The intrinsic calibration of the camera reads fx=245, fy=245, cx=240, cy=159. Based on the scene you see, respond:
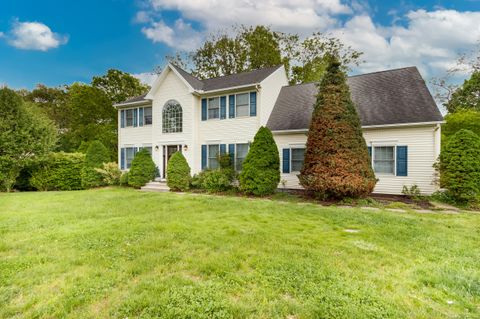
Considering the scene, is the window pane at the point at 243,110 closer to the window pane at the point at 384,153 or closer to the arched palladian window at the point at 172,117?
the arched palladian window at the point at 172,117

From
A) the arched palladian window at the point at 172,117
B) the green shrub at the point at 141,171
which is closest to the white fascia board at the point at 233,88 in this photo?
the arched palladian window at the point at 172,117

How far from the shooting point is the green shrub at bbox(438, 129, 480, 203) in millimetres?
8422

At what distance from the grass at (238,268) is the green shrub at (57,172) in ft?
31.1

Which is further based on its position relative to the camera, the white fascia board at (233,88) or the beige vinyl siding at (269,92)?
the beige vinyl siding at (269,92)

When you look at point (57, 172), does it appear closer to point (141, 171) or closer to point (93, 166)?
point (93, 166)

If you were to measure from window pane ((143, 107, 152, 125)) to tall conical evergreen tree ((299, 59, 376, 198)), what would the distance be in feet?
36.5

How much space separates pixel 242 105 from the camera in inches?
542

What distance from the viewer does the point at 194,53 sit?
25.5 m

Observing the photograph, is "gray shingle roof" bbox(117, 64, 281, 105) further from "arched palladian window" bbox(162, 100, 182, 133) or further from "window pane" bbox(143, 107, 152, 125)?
"window pane" bbox(143, 107, 152, 125)

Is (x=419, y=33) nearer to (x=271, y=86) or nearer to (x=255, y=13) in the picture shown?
(x=271, y=86)

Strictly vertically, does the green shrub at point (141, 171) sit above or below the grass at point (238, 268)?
above

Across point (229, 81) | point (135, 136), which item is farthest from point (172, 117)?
point (229, 81)

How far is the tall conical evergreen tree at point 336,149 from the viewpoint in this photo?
29.3 ft

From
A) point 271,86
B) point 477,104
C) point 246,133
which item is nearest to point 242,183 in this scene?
point 246,133
